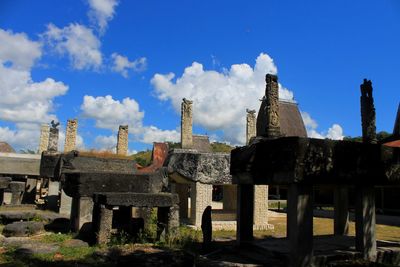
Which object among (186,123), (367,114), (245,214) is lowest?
(245,214)

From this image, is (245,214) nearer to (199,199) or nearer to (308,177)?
(308,177)

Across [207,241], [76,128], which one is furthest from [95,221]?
[76,128]

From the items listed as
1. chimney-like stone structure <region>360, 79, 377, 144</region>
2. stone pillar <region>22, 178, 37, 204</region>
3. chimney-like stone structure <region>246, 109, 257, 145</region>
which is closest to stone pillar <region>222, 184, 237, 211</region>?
chimney-like stone structure <region>246, 109, 257, 145</region>

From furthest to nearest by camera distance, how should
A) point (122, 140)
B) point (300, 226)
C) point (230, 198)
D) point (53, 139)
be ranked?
point (122, 140)
point (230, 198)
point (53, 139)
point (300, 226)

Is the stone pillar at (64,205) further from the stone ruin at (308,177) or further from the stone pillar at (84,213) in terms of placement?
the stone ruin at (308,177)

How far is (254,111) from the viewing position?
77.4 feet

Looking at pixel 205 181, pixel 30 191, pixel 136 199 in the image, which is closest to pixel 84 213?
pixel 136 199

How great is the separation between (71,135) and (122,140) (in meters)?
4.08

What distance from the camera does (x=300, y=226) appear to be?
6.70 m

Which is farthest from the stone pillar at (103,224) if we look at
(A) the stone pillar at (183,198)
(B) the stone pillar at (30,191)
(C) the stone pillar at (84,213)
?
(B) the stone pillar at (30,191)

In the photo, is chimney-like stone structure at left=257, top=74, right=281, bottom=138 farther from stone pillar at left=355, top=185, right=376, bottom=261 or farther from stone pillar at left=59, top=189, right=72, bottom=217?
stone pillar at left=59, top=189, right=72, bottom=217

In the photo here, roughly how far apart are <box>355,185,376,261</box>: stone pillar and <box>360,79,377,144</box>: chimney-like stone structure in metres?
2.81

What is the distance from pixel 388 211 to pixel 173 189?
14268 mm

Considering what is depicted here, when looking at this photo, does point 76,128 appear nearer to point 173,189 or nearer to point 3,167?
point 3,167
